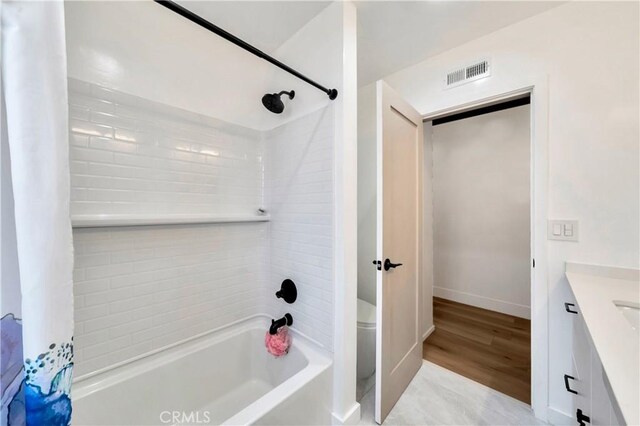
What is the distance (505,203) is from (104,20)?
386cm

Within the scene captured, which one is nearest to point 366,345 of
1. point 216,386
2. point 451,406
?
point 451,406

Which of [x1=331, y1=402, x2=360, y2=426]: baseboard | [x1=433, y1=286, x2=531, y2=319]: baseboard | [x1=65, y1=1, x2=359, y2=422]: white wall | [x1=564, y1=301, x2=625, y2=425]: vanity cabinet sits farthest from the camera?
[x1=433, y1=286, x2=531, y2=319]: baseboard

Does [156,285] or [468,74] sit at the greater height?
[468,74]

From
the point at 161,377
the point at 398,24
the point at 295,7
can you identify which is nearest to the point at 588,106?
the point at 398,24

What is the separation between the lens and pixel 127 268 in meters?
1.24

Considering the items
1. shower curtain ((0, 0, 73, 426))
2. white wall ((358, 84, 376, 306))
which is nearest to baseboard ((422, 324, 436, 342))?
white wall ((358, 84, 376, 306))

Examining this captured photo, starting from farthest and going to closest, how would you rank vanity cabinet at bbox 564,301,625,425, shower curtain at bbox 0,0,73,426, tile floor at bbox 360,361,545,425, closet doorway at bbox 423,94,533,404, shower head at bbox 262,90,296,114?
closet doorway at bbox 423,94,533,404, shower head at bbox 262,90,296,114, tile floor at bbox 360,361,545,425, vanity cabinet at bbox 564,301,625,425, shower curtain at bbox 0,0,73,426

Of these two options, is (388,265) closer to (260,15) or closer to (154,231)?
(154,231)

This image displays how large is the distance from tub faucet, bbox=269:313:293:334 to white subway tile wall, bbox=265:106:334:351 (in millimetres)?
34

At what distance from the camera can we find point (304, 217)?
60.2 inches

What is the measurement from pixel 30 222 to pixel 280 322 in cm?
132

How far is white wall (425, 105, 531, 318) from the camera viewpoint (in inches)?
110

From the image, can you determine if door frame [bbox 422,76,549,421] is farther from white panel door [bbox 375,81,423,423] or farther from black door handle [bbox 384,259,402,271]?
black door handle [bbox 384,259,402,271]

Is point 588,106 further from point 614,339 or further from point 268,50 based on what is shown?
point 268,50
